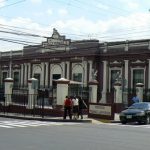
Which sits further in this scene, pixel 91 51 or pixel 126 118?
pixel 91 51

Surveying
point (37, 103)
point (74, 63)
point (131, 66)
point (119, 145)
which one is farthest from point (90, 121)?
point (74, 63)

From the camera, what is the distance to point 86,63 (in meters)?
52.2

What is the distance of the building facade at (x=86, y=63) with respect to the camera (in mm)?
47344

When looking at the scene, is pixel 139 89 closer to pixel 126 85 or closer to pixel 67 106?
pixel 126 85

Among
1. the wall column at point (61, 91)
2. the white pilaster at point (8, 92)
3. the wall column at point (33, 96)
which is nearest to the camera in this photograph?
the wall column at point (61, 91)

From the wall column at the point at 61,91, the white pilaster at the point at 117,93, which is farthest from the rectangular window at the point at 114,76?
the wall column at the point at 61,91

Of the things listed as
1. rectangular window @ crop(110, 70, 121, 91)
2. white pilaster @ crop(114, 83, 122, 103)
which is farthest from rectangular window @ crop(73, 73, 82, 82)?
white pilaster @ crop(114, 83, 122, 103)

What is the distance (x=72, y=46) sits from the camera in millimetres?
54594

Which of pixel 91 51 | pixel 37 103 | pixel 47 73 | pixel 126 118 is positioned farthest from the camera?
pixel 47 73

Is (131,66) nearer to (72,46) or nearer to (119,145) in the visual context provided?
(72,46)

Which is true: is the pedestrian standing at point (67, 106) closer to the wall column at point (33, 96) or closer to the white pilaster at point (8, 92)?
the wall column at point (33, 96)

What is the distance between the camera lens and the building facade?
155 ft

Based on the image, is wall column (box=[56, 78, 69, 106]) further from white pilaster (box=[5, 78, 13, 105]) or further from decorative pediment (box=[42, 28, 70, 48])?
decorative pediment (box=[42, 28, 70, 48])

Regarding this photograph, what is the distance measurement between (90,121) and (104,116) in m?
2.42
